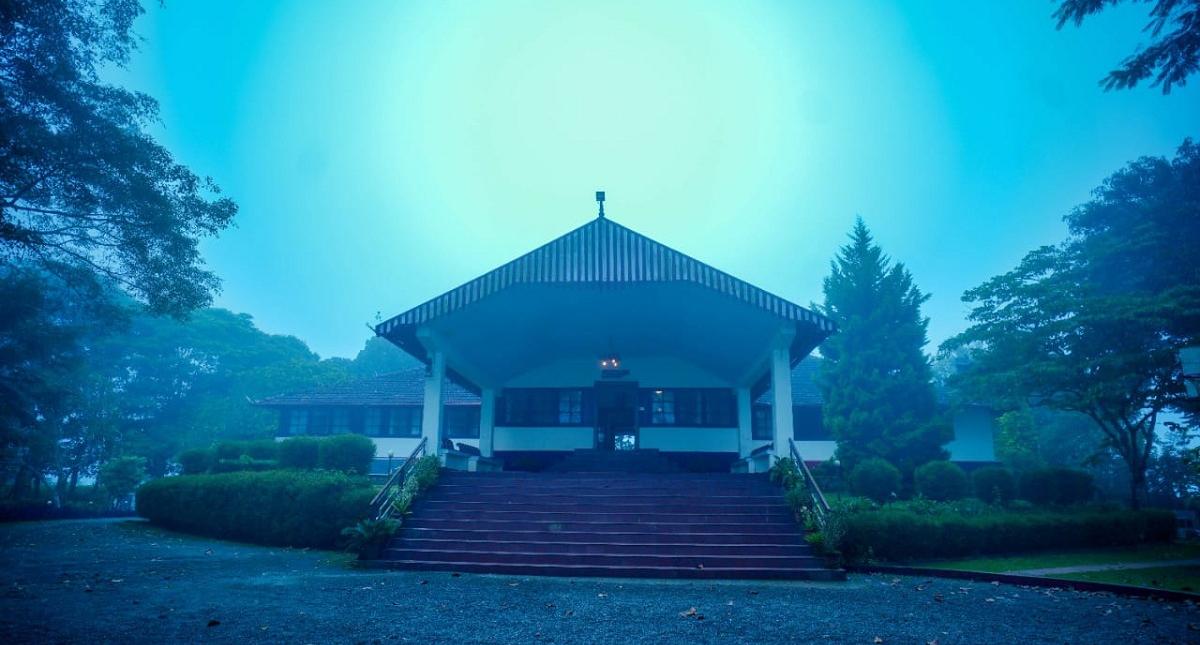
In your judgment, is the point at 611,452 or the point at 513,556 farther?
the point at 611,452

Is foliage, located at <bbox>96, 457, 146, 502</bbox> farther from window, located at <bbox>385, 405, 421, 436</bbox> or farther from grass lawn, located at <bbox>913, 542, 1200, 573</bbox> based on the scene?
grass lawn, located at <bbox>913, 542, 1200, 573</bbox>

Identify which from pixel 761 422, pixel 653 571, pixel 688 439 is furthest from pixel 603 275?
pixel 761 422

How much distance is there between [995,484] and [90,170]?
24.8 metres

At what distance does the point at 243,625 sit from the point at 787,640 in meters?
5.51

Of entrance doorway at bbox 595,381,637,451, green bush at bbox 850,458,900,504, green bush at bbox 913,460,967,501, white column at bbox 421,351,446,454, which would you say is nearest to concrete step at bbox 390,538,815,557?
white column at bbox 421,351,446,454

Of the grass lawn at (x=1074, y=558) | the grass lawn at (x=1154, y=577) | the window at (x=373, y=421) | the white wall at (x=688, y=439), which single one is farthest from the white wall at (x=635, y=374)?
the grass lawn at (x=1154, y=577)

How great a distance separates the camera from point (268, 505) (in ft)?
46.0

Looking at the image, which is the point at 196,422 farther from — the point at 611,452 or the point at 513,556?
the point at 513,556

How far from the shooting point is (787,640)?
6148 millimetres

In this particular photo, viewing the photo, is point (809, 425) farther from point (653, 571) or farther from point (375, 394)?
point (375, 394)

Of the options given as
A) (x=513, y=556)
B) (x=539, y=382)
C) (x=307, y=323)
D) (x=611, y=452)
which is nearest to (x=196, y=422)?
(x=539, y=382)

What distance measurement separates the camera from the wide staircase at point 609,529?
35.5ft

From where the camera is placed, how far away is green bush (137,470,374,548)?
43.4ft

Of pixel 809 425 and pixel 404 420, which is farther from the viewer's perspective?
pixel 404 420
